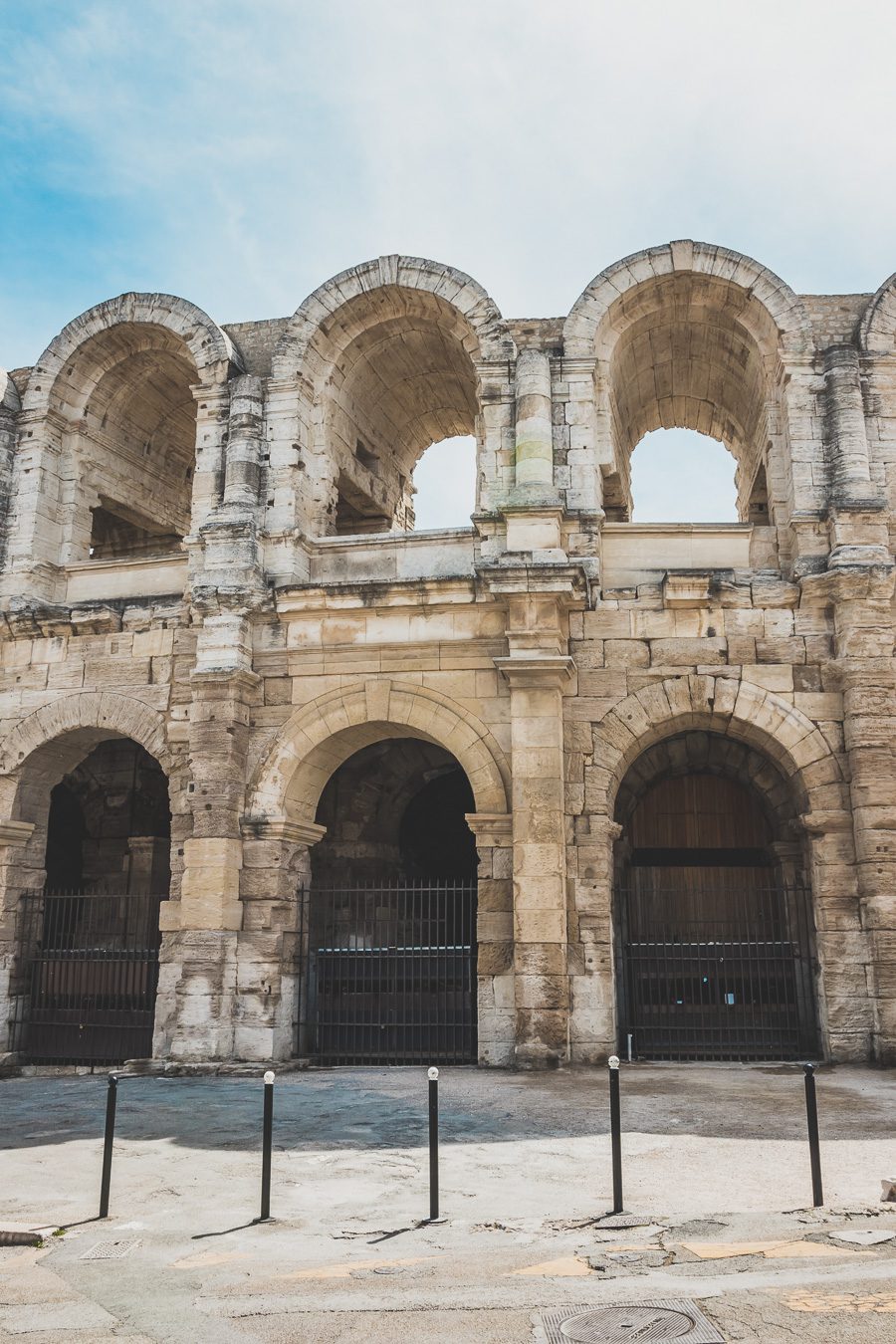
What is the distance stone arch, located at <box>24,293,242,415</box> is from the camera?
12.2 m

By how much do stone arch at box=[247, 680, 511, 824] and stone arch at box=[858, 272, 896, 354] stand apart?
550 cm

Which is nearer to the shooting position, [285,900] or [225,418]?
[285,900]

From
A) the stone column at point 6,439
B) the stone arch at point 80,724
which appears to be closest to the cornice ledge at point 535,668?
the stone arch at point 80,724

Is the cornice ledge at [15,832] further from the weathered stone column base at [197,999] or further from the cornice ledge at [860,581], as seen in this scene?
the cornice ledge at [860,581]

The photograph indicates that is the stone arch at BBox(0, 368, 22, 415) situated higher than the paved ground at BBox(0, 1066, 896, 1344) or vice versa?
the stone arch at BBox(0, 368, 22, 415)

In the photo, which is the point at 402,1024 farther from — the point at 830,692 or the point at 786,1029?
the point at 830,692

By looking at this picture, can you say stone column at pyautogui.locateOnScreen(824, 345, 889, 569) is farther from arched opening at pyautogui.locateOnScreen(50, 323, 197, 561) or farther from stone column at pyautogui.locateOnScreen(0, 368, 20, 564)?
stone column at pyautogui.locateOnScreen(0, 368, 20, 564)

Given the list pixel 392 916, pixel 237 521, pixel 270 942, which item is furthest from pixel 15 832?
pixel 392 916

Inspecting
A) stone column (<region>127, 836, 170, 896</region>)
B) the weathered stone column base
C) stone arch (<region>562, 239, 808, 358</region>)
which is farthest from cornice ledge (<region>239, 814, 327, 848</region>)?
stone arch (<region>562, 239, 808, 358</region>)

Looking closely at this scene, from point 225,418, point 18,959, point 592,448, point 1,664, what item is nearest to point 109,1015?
point 18,959

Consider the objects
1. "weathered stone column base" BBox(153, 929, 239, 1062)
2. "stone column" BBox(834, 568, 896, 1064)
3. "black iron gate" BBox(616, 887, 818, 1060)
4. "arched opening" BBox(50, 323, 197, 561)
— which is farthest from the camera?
"arched opening" BBox(50, 323, 197, 561)

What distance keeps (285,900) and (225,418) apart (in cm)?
514

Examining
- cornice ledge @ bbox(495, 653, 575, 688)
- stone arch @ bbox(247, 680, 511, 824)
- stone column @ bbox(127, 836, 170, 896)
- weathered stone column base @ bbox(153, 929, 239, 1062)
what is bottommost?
weathered stone column base @ bbox(153, 929, 239, 1062)

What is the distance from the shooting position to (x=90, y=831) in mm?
15078
